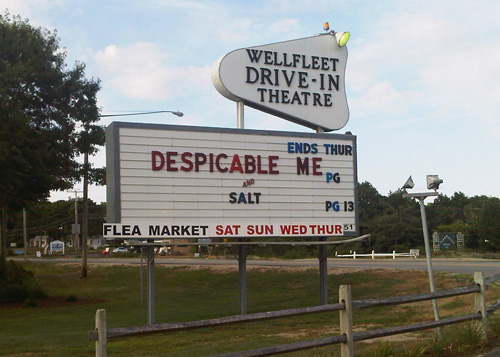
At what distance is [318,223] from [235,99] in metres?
4.14

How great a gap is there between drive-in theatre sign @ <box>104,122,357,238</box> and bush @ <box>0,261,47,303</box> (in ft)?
49.7

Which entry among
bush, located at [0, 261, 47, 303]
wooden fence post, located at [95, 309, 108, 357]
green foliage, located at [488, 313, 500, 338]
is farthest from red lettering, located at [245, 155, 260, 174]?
bush, located at [0, 261, 47, 303]

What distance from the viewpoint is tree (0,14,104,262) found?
25.5 m

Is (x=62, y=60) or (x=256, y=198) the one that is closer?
(x=256, y=198)

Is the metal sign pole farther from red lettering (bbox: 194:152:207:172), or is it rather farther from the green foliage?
the green foliage

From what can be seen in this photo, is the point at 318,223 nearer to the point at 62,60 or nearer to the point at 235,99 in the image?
the point at 235,99

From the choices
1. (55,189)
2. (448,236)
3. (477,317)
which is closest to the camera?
(477,317)

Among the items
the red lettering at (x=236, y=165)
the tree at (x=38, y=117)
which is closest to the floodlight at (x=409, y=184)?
the red lettering at (x=236, y=165)

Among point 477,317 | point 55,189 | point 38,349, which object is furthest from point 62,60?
point 477,317

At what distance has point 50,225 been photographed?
11125 cm

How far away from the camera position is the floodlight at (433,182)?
11.2 metres

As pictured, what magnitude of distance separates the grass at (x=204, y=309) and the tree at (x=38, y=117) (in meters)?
5.44

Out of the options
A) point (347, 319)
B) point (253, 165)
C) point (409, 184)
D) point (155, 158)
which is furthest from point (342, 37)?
point (347, 319)

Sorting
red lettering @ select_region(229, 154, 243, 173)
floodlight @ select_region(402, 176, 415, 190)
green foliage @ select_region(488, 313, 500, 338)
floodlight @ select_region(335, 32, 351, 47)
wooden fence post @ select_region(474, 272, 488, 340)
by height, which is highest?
floodlight @ select_region(335, 32, 351, 47)
